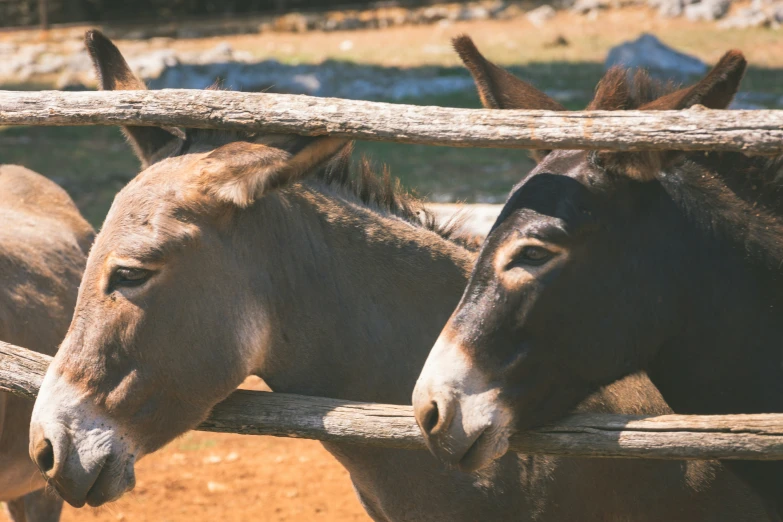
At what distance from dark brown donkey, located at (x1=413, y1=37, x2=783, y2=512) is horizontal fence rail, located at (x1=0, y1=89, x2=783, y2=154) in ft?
0.52

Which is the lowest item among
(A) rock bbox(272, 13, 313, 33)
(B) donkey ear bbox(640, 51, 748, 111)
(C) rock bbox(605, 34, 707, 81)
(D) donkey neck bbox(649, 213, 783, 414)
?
(A) rock bbox(272, 13, 313, 33)

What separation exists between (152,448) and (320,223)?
3.03ft

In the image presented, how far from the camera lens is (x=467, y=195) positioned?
33.1ft

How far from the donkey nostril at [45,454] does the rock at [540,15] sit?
18.4m

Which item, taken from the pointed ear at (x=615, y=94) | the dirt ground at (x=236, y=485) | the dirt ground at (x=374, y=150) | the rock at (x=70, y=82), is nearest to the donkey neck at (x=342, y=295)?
the pointed ear at (x=615, y=94)

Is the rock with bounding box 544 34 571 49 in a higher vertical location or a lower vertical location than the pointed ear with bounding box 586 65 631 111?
lower

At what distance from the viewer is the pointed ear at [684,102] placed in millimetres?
2408

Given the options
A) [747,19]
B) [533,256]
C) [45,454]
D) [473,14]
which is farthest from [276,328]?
[473,14]

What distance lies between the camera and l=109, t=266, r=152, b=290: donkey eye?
2627mm

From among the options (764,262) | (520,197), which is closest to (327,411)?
(520,197)

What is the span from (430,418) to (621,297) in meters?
0.65

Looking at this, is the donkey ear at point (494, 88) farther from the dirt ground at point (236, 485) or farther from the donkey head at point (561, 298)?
the dirt ground at point (236, 485)

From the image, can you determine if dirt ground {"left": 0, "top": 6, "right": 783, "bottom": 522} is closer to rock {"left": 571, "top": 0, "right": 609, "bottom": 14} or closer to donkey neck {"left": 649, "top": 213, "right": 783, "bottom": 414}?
rock {"left": 571, "top": 0, "right": 609, "bottom": 14}

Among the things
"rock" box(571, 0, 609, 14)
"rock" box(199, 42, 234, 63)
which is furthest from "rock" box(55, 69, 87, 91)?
"rock" box(571, 0, 609, 14)
